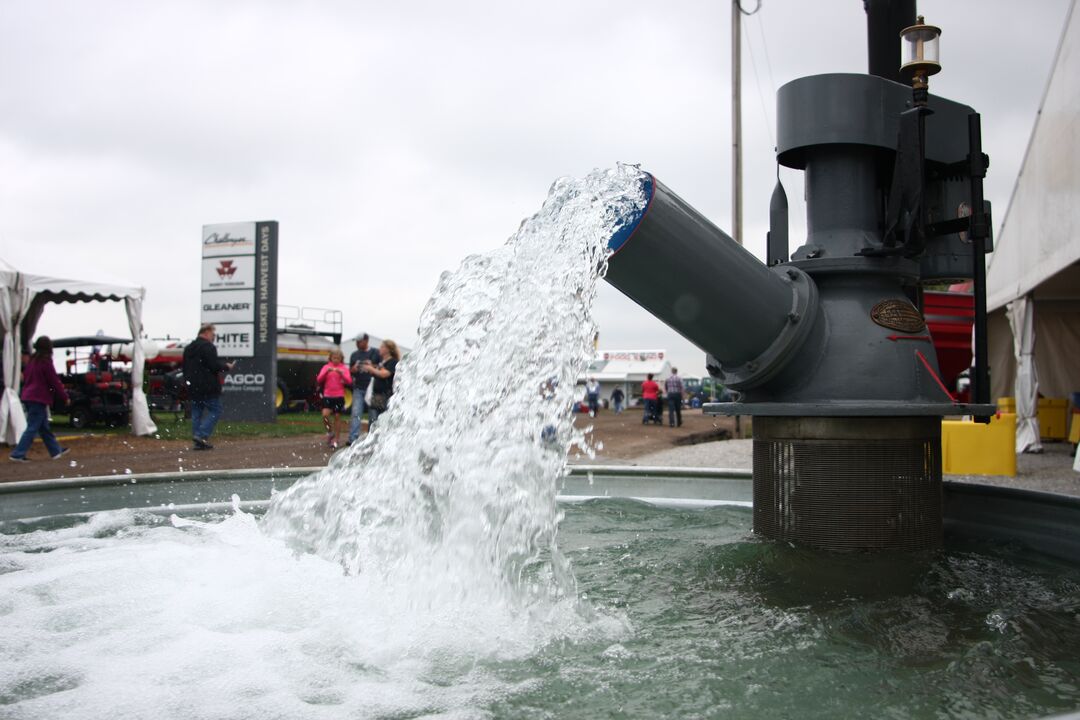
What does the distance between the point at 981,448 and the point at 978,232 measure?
7.13 m

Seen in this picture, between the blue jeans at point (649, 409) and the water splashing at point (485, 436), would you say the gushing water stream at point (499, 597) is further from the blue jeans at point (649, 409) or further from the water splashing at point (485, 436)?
the blue jeans at point (649, 409)

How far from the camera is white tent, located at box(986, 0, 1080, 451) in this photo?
31.3ft

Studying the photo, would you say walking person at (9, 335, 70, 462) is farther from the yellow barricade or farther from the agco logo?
the yellow barricade

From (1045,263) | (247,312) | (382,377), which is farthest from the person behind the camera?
(247,312)

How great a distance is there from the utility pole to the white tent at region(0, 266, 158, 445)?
1177 centimetres

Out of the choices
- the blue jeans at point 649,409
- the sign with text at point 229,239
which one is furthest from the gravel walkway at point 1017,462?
the sign with text at point 229,239

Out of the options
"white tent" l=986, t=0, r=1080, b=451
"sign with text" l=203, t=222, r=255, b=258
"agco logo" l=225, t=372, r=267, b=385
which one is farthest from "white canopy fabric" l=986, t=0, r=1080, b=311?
"sign with text" l=203, t=222, r=255, b=258

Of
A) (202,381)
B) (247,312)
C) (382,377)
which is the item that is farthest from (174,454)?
(247,312)

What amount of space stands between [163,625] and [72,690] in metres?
0.49

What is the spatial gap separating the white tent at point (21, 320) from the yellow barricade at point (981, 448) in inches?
530

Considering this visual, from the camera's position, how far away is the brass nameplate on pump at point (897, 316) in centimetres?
329

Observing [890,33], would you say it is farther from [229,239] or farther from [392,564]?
[229,239]

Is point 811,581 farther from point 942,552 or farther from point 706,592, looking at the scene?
point 942,552

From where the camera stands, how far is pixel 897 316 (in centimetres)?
331
